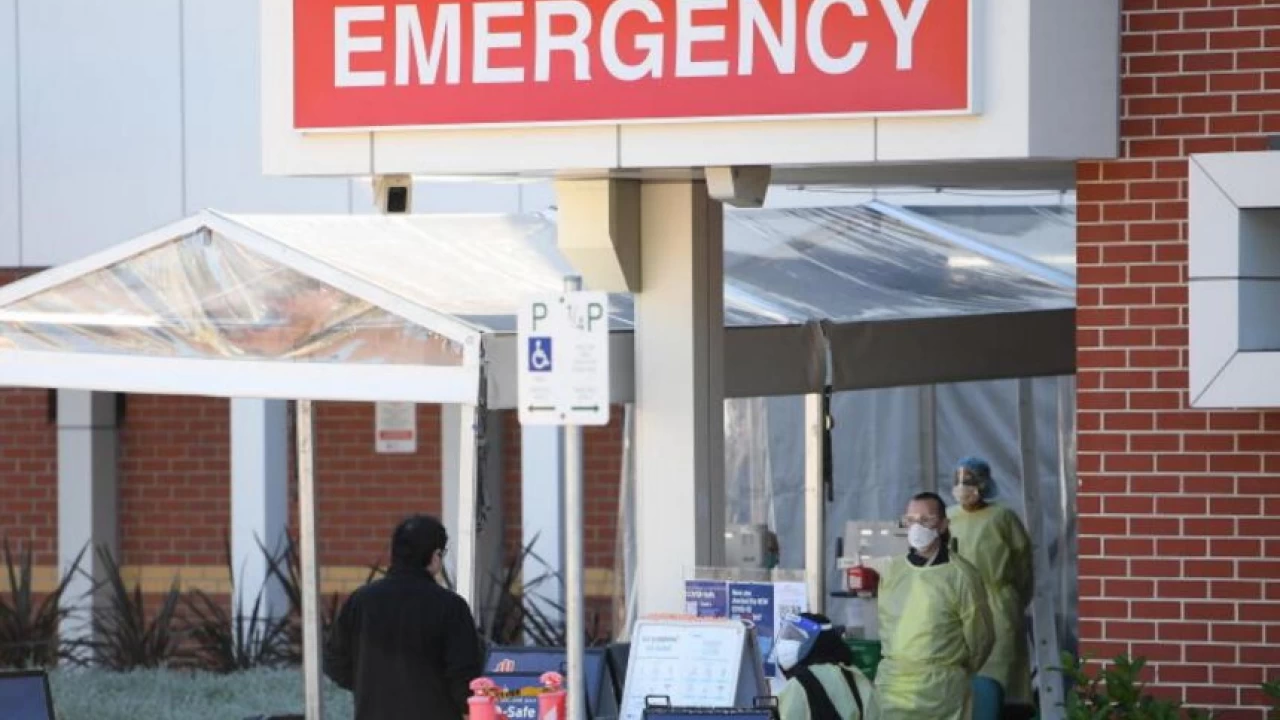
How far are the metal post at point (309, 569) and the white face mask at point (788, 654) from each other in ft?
8.47

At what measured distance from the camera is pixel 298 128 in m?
10.6

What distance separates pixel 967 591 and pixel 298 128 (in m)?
3.26

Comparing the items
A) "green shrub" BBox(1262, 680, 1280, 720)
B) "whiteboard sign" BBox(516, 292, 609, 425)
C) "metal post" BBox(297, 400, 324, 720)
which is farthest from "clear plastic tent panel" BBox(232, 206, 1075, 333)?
"green shrub" BBox(1262, 680, 1280, 720)

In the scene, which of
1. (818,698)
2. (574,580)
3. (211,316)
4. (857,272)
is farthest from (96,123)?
(574,580)

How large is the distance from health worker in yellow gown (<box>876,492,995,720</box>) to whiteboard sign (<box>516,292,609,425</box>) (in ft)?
7.57

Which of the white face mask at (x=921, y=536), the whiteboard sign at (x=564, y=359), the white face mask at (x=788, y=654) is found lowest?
the white face mask at (x=788, y=654)

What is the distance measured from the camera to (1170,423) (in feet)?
33.3

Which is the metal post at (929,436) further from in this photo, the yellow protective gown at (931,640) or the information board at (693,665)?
the information board at (693,665)

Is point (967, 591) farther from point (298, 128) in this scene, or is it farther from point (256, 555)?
point (256, 555)

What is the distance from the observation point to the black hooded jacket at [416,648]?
32.6ft

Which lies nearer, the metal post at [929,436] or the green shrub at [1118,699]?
the green shrub at [1118,699]

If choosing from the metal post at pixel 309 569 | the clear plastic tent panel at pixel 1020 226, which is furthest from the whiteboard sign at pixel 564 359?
the clear plastic tent panel at pixel 1020 226

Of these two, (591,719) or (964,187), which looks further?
(964,187)

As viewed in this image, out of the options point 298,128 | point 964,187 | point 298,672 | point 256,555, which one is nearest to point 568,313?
point 298,128
